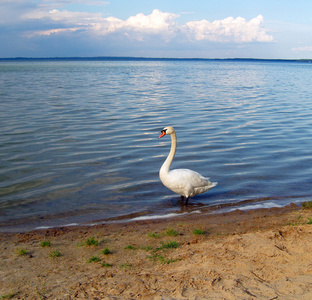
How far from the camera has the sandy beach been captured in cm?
414

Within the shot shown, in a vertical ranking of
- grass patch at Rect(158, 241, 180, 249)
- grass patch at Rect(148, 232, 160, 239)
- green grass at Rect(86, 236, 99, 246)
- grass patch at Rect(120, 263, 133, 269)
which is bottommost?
grass patch at Rect(148, 232, 160, 239)

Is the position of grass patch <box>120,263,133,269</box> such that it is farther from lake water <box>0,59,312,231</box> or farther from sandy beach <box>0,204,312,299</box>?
lake water <box>0,59,312,231</box>

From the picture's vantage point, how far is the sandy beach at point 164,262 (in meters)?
4.14

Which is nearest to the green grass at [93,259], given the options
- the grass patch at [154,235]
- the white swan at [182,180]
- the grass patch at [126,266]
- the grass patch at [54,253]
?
the grass patch at [126,266]

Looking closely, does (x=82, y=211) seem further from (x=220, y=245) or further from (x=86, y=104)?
(x=86, y=104)

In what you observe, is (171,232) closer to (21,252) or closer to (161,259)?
(161,259)

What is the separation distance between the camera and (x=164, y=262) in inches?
197

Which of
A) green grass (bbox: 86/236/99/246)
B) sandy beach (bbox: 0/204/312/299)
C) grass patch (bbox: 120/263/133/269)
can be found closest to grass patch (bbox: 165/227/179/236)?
sandy beach (bbox: 0/204/312/299)

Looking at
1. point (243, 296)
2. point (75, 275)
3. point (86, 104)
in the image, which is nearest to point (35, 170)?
point (75, 275)

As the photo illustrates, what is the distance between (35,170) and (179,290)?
7838 mm

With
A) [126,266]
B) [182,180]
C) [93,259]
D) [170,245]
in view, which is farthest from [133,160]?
[126,266]

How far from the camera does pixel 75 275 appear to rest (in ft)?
15.6

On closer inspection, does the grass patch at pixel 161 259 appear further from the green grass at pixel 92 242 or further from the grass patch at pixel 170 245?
the green grass at pixel 92 242

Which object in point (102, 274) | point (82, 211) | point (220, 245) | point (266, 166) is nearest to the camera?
point (102, 274)
